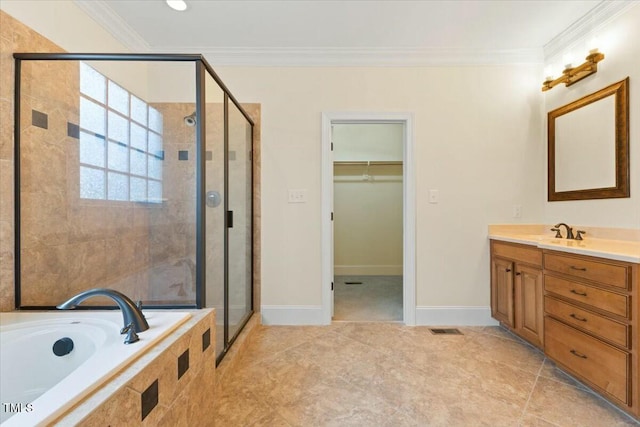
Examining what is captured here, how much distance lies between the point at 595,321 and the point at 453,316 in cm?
115

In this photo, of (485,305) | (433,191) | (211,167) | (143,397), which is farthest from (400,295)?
(143,397)

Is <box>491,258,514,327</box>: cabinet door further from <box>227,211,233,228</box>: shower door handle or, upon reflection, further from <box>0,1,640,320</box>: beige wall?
<box>227,211,233,228</box>: shower door handle

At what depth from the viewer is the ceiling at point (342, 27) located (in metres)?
2.02

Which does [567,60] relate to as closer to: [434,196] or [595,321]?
[434,196]

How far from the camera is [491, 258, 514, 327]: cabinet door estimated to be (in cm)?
231

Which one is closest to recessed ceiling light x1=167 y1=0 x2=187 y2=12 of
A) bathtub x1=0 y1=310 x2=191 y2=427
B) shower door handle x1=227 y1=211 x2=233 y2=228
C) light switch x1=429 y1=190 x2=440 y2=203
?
shower door handle x1=227 y1=211 x2=233 y2=228

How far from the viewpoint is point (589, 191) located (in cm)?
215

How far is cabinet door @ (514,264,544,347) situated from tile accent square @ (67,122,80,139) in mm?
3236

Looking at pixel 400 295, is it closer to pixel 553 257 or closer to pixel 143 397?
pixel 553 257

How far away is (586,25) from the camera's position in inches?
84.6

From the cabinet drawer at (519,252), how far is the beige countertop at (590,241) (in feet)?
0.14

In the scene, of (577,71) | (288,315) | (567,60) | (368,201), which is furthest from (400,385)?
(368,201)

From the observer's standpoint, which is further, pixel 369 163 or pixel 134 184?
pixel 369 163

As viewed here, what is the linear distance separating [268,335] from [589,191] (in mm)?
2780
